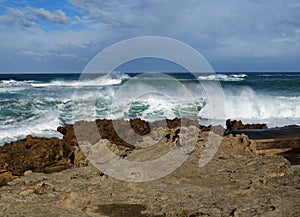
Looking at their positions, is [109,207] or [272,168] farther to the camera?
[272,168]

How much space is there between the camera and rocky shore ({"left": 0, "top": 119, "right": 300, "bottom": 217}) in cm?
308

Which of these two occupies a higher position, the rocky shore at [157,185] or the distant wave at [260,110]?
the distant wave at [260,110]

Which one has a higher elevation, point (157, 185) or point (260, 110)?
point (260, 110)

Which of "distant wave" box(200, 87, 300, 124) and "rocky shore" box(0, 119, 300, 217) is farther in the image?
"distant wave" box(200, 87, 300, 124)

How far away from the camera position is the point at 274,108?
20.8 metres

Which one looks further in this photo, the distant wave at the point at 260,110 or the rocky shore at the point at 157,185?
the distant wave at the point at 260,110

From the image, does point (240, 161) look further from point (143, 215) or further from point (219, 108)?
point (219, 108)

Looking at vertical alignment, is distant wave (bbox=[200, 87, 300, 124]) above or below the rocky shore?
above

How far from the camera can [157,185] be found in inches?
141

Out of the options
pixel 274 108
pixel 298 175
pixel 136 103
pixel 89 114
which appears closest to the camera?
pixel 298 175

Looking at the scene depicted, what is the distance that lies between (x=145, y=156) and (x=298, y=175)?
152 centimetres

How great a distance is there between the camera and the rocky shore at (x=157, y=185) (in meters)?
3.08


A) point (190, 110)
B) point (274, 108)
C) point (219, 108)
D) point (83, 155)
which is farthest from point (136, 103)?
point (83, 155)

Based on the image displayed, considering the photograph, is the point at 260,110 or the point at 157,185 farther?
the point at 260,110
